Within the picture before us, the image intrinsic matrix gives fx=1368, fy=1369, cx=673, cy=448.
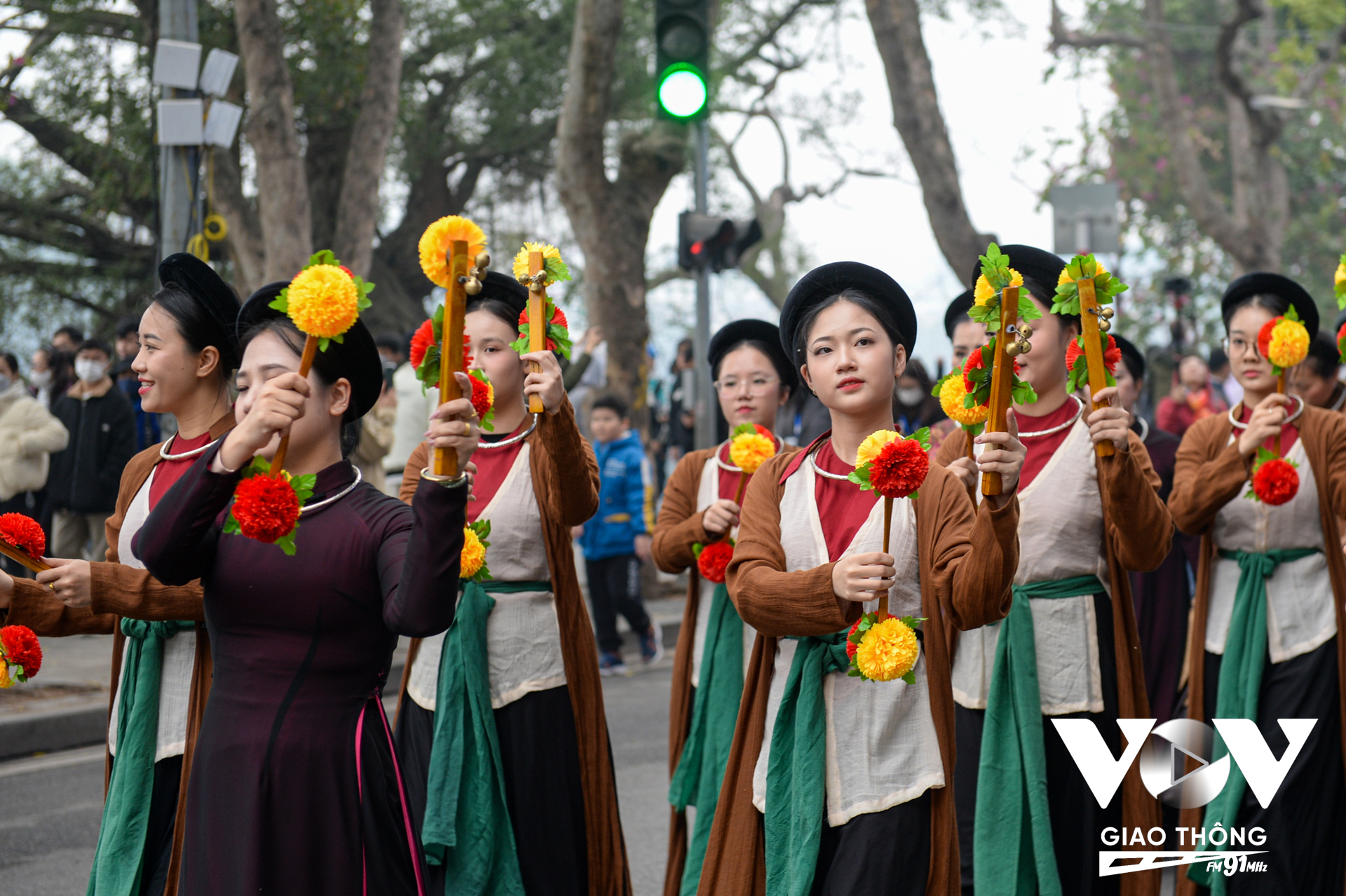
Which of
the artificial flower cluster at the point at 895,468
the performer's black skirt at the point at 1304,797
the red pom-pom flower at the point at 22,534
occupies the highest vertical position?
the artificial flower cluster at the point at 895,468

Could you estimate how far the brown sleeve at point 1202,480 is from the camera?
15.5 feet

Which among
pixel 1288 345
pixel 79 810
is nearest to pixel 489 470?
pixel 1288 345

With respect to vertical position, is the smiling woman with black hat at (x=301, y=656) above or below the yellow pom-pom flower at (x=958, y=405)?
below

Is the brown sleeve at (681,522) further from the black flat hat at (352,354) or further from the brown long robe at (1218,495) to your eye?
the black flat hat at (352,354)

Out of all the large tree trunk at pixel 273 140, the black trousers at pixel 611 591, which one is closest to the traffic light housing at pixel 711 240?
the black trousers at pixel 611 591

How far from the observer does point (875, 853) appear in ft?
10.3

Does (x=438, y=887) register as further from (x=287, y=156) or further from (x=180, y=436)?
(x=287, y=156)

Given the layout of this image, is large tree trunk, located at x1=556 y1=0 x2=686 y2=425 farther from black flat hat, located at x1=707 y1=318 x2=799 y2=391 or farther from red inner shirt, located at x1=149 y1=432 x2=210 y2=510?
red inner shirt, located at x1=149 y1=432 x2=210 y2=510

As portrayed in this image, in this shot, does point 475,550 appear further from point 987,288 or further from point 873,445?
point 987,288

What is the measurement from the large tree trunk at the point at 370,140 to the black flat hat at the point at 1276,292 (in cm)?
831

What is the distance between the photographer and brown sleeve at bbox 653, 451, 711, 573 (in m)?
5.16

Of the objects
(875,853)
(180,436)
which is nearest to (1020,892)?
(875,853)

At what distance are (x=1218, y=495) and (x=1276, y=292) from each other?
85 cm

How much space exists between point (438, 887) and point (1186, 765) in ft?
8.80
